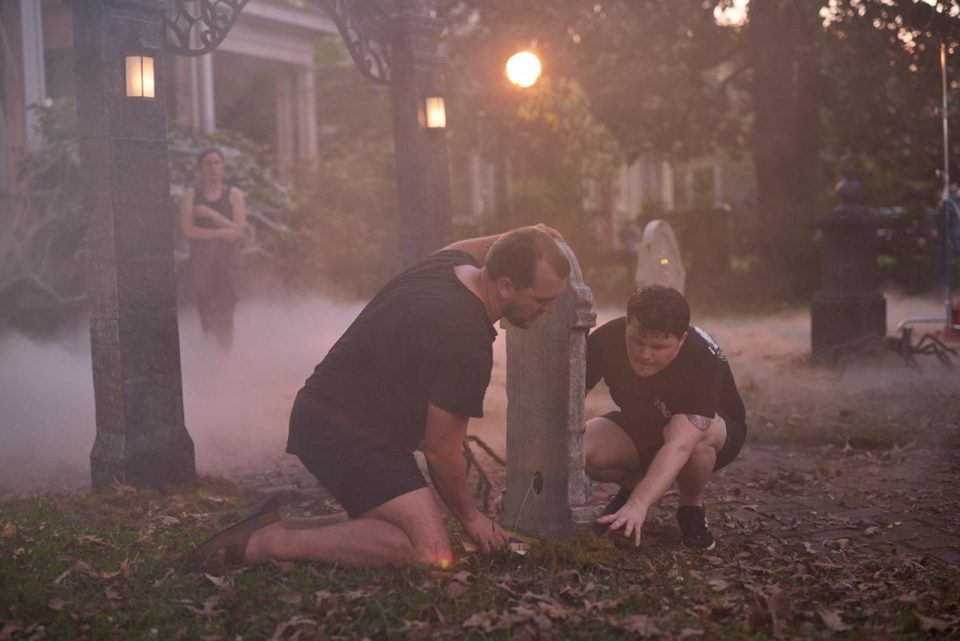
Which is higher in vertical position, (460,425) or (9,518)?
(460,425)

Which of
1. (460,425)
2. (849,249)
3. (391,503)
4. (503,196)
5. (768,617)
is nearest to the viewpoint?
(768,617)

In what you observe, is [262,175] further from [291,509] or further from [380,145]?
[291,509]

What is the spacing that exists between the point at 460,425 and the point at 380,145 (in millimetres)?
18880

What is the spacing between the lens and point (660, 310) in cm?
532

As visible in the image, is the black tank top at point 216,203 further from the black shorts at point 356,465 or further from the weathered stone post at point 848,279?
the weathered stone post at point 848,279

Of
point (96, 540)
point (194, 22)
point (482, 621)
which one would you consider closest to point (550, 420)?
point (482, 621)

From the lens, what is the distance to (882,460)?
8.12 meters

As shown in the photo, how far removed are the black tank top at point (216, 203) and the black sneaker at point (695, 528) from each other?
597cm

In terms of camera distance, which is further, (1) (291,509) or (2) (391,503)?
(1) (291,509)

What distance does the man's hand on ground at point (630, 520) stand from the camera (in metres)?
5.01

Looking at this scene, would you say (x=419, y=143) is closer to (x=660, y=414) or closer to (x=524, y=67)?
(x=660, y=414)

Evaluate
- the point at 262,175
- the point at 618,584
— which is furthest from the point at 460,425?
the point at 262,175

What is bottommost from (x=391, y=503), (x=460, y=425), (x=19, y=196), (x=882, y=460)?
(x=882, y=460)

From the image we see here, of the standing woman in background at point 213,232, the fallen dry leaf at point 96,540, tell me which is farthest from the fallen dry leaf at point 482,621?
the standing woman in background at point 213,232
